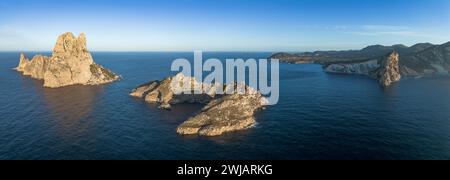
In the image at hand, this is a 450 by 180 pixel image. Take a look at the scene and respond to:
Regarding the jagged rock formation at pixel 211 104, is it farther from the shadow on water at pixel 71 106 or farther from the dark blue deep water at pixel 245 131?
the shadow on water at pixel 71 106

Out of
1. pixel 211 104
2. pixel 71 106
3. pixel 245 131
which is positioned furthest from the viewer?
pixel 71 106

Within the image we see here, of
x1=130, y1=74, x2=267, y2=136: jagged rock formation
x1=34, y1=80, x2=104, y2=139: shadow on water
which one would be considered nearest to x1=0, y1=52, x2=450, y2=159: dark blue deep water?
x1=34, y1=80, x2=104, y2=139: shadow on water

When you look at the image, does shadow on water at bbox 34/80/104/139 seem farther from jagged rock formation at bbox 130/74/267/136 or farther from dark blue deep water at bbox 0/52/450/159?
jagged rock formation at bbox 130/74/267/136

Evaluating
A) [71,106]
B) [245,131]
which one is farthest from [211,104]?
[71,106]

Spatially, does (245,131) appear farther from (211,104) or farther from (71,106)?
(71,106)

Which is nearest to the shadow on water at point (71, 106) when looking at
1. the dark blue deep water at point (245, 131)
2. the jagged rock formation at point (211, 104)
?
the dark blue deep water at point (245, 131)
